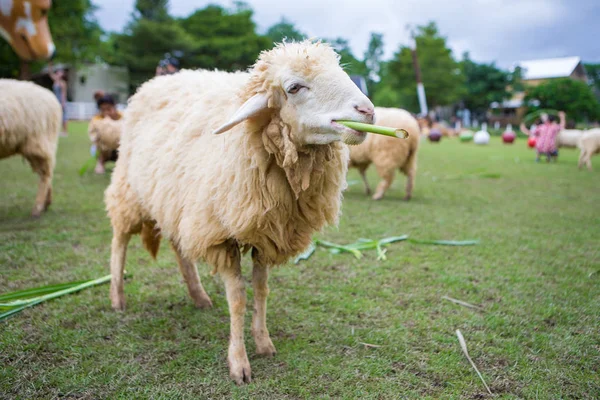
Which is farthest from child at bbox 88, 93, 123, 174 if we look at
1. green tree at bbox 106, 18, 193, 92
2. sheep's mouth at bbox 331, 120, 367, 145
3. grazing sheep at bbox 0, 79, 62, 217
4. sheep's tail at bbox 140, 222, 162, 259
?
green tree at bbox 106, 18, 193, 92

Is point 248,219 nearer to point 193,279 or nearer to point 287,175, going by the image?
point 287,175

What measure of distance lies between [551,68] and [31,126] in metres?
74.0

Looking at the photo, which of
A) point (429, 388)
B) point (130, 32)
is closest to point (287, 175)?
point (429, 388)

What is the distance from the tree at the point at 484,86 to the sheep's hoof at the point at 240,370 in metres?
55.2

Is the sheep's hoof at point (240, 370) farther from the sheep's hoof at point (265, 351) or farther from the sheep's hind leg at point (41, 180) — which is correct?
the sheep's hind leg at point (41, 180)

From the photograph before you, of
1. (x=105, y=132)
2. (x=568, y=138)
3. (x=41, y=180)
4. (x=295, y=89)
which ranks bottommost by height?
(x=41, y=180)

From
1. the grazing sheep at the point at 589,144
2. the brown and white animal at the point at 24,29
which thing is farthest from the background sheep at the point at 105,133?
the grazing sheep at the point at 589,144

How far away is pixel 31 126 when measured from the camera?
5.30 metres

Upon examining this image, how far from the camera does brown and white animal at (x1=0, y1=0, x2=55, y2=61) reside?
448 centimetres

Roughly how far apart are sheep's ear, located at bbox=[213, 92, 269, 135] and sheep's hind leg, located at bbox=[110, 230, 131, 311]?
5.29ft

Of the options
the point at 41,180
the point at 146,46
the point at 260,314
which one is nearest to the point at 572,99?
the point at 146,46

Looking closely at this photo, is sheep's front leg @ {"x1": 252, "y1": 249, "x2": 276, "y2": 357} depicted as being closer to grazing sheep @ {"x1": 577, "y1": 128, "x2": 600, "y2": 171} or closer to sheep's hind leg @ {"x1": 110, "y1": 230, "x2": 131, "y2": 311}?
sheep's hind leg @ {"x1": 110, "y1": 230, "x2": 131, "y2": 311}

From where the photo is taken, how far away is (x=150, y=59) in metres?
40.1

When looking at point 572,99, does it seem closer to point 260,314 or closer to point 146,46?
point 146,46
